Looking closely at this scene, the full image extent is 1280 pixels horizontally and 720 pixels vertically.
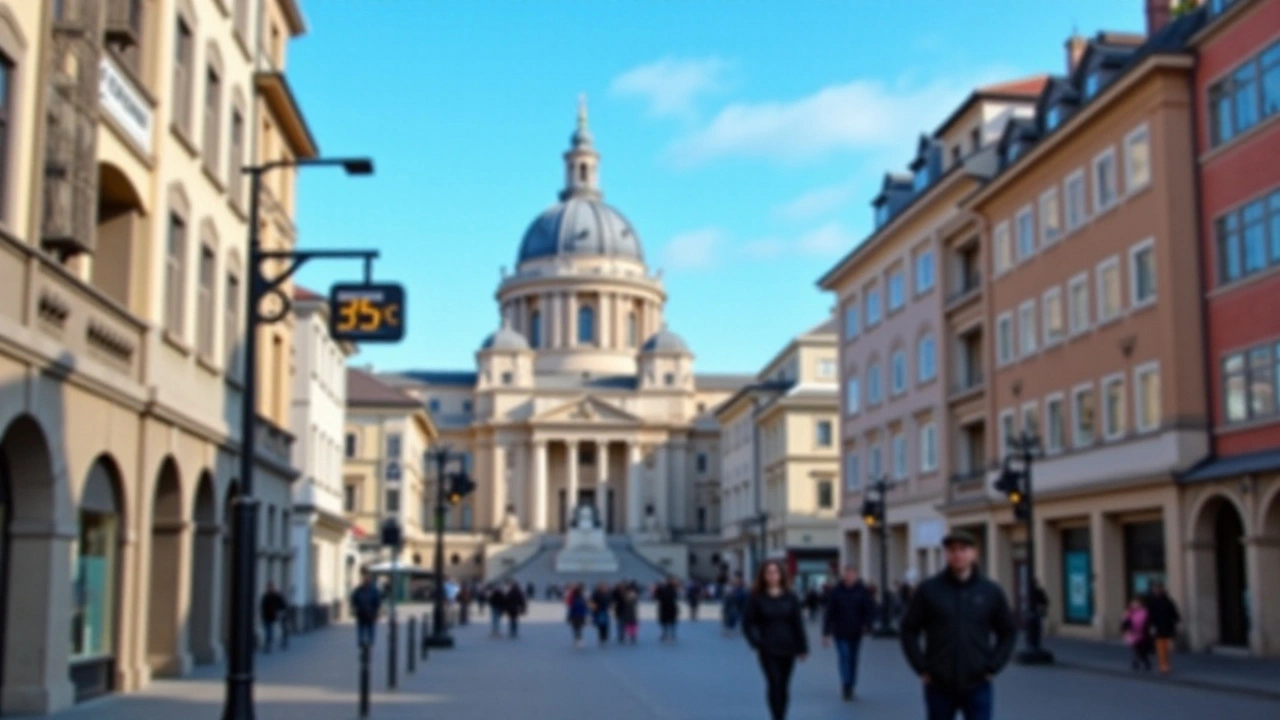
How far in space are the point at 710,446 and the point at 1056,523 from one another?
4014 inches

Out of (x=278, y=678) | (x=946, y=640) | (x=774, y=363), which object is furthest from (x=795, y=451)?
(x=946, y=640)

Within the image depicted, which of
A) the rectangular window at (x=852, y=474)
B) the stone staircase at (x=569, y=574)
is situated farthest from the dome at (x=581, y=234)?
the rectangular window at (x=852, y=474)

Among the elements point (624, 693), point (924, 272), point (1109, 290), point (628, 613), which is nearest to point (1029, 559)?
point (1109, 290)

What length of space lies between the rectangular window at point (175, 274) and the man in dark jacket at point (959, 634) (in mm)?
17257

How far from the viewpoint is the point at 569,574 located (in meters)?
113

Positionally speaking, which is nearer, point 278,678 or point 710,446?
point 278,678

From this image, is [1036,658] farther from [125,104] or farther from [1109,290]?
[125,104]

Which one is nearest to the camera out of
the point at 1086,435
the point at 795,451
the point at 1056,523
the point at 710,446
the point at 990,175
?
the point at 1086,435

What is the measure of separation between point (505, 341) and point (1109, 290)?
109 meters

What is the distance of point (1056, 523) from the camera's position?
42.1 metres

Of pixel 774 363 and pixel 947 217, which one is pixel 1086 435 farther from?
pixel 774 363

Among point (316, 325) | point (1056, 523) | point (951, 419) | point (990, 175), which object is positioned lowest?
point (1056, 523)

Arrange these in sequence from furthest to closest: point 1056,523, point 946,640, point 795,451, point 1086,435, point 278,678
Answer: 1. point 795,451
2. point 1056,523
3. point 1086,435
4. point 278,678
5. point 946,640

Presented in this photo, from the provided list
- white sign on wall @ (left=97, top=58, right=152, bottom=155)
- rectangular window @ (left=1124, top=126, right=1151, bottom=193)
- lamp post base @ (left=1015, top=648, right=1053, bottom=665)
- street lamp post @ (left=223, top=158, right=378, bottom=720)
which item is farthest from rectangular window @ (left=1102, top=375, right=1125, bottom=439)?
street lamp post @ (left=223, top=158, right=378, bottom=720)
